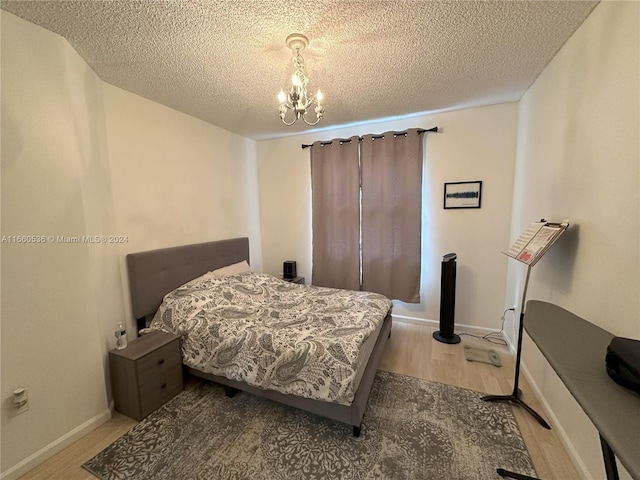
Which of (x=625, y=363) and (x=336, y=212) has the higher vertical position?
(x=336, y=212)

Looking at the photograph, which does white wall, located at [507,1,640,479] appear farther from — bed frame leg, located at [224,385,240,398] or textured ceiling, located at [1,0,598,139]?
bed frame leg, located at [224,385,240,398]

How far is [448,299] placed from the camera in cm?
295

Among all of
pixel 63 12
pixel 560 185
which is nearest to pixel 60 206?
pixel 63 12

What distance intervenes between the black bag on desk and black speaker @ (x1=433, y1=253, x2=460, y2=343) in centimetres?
208

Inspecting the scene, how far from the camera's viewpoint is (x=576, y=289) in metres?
1.58

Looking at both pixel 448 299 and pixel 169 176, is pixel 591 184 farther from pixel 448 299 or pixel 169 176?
pixel 169 176

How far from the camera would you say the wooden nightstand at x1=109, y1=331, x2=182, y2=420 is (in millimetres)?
1894

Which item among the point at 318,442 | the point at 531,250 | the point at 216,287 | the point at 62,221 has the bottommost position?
the point at 318,442

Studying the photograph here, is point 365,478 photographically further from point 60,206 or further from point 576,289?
point 60,206

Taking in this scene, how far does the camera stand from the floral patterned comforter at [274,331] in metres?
1.73

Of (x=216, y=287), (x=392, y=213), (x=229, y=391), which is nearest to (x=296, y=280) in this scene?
(x=216, y=287)

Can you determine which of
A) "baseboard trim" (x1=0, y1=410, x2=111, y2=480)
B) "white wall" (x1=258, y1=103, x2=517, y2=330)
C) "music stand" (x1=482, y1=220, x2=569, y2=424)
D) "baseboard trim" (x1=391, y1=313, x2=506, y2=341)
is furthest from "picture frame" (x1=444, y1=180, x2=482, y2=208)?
"baseboard trim" (x1=0, y1=410, x2=111, y2=480)

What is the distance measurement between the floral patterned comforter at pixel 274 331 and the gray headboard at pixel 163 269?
0.40 ft

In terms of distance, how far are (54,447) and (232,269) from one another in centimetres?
194
